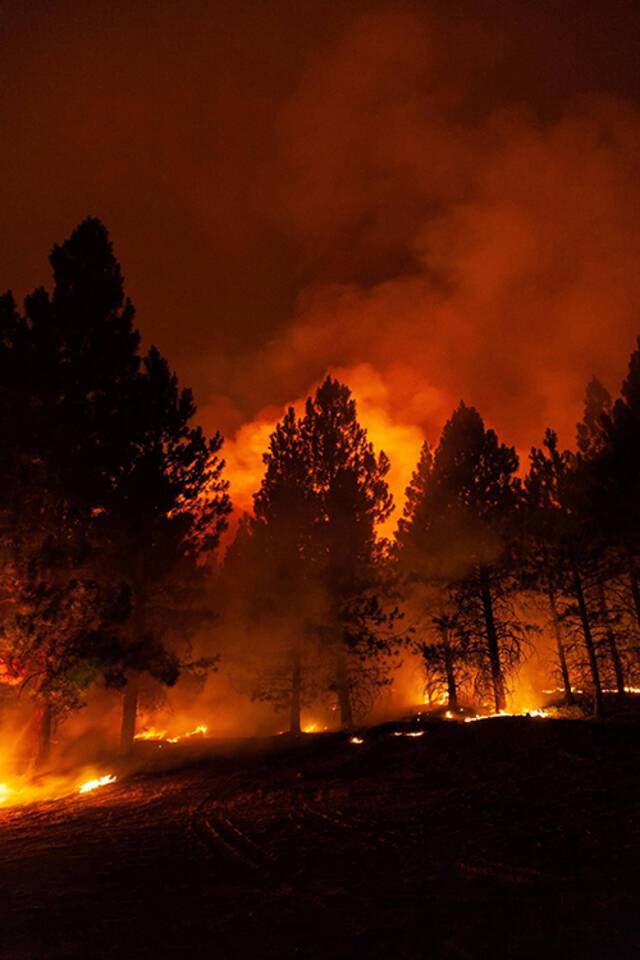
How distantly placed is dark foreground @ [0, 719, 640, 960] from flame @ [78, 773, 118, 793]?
218cm

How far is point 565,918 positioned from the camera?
15.4 ft

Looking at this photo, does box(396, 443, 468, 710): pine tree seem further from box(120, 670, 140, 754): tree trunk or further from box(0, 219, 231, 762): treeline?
box(120, 670, 140, 754): tree trunk

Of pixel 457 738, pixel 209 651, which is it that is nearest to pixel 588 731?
pixel 457 738

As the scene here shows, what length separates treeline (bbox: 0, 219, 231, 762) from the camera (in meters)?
16.9

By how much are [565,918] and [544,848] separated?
230 cm

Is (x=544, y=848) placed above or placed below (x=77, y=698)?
below

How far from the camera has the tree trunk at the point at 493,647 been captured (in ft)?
76.0

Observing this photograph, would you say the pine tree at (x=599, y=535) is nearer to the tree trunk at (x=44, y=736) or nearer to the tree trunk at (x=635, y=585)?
the tree trunk at (x=635, y=585)

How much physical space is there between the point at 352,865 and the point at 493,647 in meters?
18.4

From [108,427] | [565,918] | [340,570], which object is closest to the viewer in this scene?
[565,918]

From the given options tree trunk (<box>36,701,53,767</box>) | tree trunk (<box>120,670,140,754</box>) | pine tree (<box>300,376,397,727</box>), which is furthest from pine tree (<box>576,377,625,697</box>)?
tree trunk (<box>36,701,53,767</box>)

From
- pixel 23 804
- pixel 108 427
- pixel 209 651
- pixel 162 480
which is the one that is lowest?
pixel 23 804

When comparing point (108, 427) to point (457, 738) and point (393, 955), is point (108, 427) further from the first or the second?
point (393, 955)

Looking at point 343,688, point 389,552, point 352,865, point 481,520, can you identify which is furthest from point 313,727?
point 352,865
